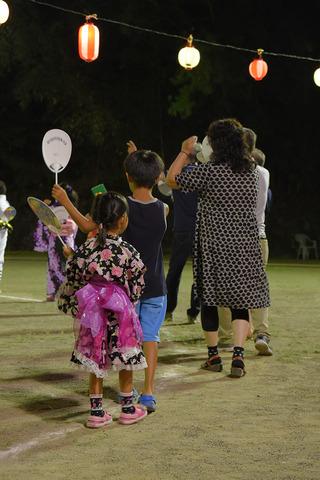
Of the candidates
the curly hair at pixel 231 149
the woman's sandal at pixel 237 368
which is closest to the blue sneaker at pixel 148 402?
the woman's sandal at pixel 237 368

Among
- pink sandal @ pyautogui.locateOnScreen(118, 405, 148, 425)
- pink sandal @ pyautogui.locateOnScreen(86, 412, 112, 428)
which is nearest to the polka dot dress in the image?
pink sandal @ pyautogui.locateOnScreen(118, 405, 148, 425)

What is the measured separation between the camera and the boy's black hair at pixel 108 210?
17.3 feet

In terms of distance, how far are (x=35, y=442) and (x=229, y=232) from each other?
8.04 feet

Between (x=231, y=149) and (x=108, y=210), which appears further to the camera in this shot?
(x=231, y=149)

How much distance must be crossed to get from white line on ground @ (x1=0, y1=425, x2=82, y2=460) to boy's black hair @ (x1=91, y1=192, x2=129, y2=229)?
4.00 ft

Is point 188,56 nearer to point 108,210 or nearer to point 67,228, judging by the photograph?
point 67,228

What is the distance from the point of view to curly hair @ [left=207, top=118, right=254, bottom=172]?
6.48 metres

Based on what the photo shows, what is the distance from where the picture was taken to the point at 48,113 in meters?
29.9

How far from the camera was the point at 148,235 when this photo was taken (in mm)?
5715

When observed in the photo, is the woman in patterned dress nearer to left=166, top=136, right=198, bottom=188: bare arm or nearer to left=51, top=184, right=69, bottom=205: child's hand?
left=166, top=136, right=198, bottom=188: bare arm

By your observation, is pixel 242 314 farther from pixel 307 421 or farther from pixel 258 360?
pixel 307 421

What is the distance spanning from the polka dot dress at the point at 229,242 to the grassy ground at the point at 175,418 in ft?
2.13

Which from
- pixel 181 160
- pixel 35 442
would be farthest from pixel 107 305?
pixel 181 160

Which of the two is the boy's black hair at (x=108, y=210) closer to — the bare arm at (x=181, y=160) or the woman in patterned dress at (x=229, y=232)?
the bare arm at (x=181, y=160)
